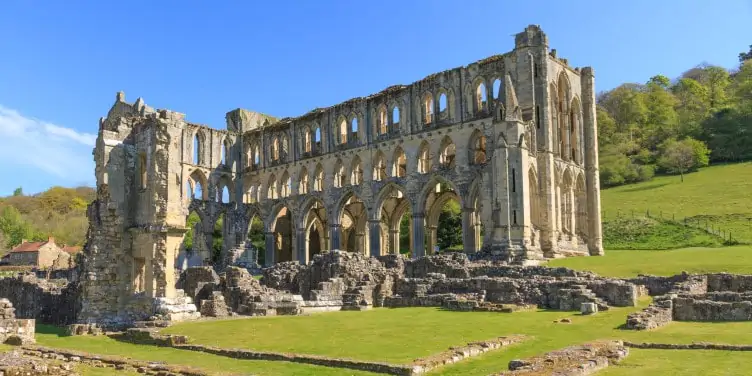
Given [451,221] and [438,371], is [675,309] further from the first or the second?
[451,221]

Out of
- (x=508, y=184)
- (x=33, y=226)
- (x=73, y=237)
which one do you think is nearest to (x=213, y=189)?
(x=508, y=184)

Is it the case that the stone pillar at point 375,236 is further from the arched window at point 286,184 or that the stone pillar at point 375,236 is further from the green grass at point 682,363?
the green grass at point 682,363

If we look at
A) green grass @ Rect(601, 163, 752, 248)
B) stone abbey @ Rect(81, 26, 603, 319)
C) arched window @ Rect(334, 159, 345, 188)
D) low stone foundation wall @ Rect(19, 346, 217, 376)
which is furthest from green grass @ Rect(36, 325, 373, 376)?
green grass @ Rect(601, 163, 752, 248)

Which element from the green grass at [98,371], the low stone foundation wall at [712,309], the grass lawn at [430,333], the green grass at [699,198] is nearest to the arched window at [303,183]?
the green grass at [699,198]

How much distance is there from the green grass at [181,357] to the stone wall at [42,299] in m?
5.78

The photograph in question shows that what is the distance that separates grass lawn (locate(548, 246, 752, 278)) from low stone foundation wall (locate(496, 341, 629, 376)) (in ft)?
60.8

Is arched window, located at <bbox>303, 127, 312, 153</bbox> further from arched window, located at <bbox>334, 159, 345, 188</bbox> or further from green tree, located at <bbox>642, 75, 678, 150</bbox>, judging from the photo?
green tree, located at <bbox>642, 75, 678, 150</bbox>

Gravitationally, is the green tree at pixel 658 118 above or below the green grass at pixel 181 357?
above

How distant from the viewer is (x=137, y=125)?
1174 inches

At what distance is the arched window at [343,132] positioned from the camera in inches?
2138

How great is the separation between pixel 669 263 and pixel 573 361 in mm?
23126

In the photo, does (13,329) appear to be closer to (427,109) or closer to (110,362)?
(110,362)

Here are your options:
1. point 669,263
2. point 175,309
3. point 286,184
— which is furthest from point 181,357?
point 286,184

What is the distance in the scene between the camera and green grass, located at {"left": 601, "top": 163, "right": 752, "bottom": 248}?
56.7 meters
